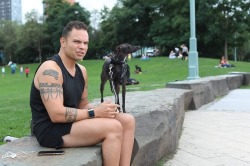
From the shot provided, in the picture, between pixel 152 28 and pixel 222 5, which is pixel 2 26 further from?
pixel 222 5

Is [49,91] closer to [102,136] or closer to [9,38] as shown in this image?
[102,136]

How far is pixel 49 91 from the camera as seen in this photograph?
3.32m

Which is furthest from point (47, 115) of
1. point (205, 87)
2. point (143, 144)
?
point (205, 87)

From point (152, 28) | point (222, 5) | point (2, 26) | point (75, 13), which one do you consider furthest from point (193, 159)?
point (2, 26)

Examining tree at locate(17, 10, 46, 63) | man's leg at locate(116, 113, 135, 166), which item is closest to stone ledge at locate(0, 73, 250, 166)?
man's leg at locate(116, 113, 135, 166)

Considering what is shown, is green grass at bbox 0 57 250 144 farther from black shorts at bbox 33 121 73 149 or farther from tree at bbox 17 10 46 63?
tree at bbox 17 10 46 63

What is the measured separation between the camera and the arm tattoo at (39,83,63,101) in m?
3.31

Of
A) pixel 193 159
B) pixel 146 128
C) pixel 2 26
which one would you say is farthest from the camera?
pixel 2 26

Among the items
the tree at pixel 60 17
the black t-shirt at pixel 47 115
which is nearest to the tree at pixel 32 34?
the tree at pixel 60 17

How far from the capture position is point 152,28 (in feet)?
172

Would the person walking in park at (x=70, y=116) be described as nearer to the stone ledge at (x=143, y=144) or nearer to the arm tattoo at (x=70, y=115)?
the arm tattoo at (x=70, y=115)

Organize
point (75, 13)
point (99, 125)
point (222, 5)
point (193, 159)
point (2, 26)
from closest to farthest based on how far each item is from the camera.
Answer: point (99, 125) < point (193, 159) < point (222, 5) < point (75, 13) < point (2, 26)

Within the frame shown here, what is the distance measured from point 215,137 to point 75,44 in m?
4.00

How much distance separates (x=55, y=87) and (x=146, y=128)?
176 cm
